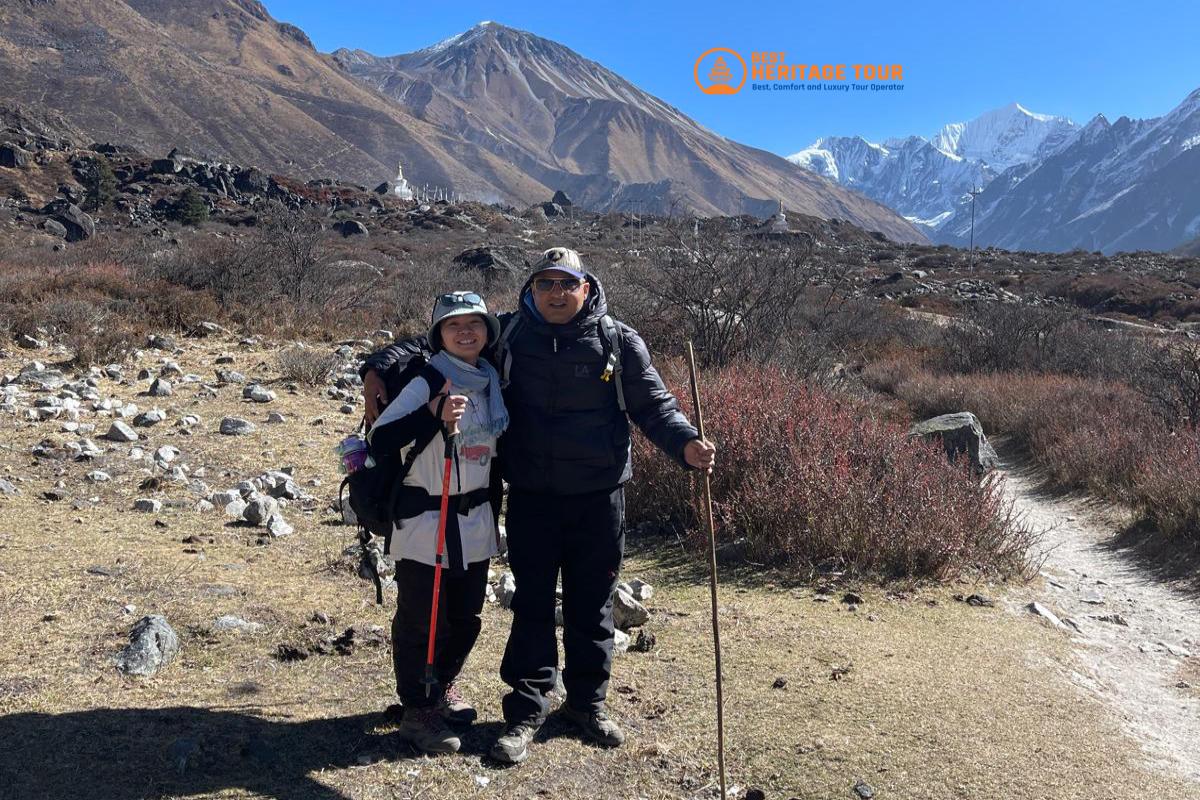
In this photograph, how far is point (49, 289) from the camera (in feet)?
40.8

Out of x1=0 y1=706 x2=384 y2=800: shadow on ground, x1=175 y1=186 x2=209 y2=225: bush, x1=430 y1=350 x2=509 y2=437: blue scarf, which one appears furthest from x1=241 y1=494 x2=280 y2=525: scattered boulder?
x1=175 y1=186 x2=209 y2=225: bush

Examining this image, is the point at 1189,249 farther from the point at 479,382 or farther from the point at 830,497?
the point at 479,382

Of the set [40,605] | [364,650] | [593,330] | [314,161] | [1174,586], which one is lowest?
[1174,586]

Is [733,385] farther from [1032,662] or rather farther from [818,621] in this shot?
[1032,662]

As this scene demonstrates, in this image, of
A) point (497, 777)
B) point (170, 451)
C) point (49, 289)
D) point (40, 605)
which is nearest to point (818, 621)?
point (497, 777)

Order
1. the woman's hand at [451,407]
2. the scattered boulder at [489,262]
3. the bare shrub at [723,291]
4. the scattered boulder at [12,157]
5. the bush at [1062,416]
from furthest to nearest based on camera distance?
the scattered boulder at [12,157], the scattered boulder at [489,262], the bare shrub at [723,291], the bush at [1062,416], the woman's hand at [451,407]

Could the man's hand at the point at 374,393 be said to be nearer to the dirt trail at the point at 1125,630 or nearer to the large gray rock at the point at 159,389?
the dirt trail at the point at 1125,630

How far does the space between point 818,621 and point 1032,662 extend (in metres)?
1.01

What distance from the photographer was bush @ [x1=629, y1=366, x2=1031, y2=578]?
17.2 ft

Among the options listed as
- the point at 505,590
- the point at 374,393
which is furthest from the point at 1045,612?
the point at 374,393

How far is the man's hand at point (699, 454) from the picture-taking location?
2.96m

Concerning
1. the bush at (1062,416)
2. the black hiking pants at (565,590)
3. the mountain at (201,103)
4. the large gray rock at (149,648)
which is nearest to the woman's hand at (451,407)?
the black hiking pants at (565,590)

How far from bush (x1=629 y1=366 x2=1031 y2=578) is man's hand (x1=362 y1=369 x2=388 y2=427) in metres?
3.14

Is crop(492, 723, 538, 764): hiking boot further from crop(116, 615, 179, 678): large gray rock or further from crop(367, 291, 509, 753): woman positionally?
crop(116, 615, 179, 678): large gray rock
